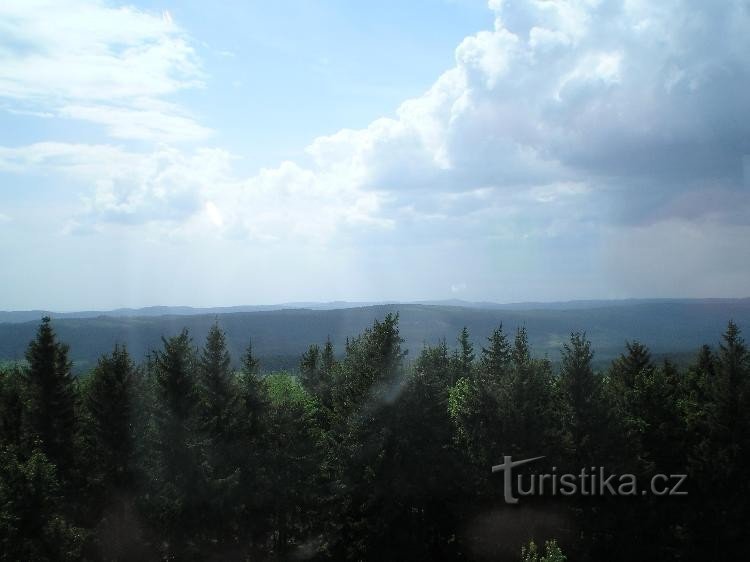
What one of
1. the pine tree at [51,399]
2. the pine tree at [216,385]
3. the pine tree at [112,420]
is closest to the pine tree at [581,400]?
the pine tree at [216,385]

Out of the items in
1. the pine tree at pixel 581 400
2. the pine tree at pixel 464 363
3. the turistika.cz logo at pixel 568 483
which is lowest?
the turistika.cz logo at pixel 568 483

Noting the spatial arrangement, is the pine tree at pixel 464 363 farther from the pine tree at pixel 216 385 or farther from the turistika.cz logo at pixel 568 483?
the pine tree at pixel 216 385

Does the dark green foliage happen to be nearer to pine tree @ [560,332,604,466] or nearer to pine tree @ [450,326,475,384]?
pine tree @ [560,332,604,466]

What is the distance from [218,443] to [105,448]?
237 inches

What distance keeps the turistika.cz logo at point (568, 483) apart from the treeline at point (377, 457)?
343 millimetres

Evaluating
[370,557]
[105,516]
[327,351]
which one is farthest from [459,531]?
[327,351]

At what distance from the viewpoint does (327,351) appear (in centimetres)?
6812

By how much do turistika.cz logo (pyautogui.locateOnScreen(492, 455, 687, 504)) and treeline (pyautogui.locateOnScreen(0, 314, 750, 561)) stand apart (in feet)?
1.12

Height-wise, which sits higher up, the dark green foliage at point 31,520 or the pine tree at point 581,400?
the pine tree at point 581,400

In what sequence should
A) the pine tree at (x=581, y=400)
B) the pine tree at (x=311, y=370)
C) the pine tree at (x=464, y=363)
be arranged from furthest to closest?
1. the pine tree at (x=311, y=370)
2. the pine tree at (x=464, y=363)
3. the pine tree at (x=581, y=400)

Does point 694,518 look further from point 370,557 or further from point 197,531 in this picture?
point 197,531

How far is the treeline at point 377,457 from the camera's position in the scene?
86.9 ft

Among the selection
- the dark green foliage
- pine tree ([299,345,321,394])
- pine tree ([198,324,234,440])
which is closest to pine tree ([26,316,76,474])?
pine tree ([198,324,234,440])

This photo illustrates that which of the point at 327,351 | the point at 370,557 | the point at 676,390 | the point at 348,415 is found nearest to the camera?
the point at 370,557
